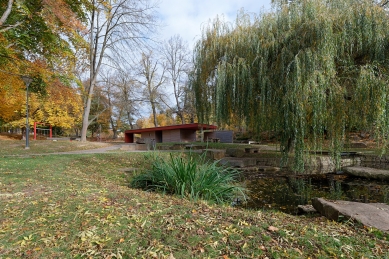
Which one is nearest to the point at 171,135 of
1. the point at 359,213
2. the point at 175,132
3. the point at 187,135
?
the point at 175,132

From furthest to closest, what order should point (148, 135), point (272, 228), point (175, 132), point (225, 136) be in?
1. point (225, 136)
2. point (148, 135)
3. point (175, 132)
4. point (272, 228)

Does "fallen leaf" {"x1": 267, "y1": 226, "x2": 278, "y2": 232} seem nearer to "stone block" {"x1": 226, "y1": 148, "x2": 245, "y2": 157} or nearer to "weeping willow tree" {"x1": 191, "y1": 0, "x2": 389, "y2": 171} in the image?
"weeping willow tree" {"x1": 191, "y1": 0, "x2": 389, "y2": 171}

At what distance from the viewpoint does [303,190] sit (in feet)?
18.5

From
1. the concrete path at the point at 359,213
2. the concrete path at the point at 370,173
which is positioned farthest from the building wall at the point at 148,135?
the concrete path at the point at 359,213

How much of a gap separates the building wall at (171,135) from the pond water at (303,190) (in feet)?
36.1

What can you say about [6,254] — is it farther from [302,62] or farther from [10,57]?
[10,57]

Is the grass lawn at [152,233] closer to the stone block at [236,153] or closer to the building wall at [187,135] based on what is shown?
the stone block at [236,153]

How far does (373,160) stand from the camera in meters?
9.61

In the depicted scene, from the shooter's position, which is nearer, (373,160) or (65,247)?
(65,247)

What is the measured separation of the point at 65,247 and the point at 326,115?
582 cm

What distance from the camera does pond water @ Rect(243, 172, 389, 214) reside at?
4.52m

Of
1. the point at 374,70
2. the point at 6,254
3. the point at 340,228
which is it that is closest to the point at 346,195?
the point at 374,70

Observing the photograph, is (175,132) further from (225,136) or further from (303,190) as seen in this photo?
(303,190)

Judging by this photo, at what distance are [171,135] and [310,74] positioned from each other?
14.5 m
